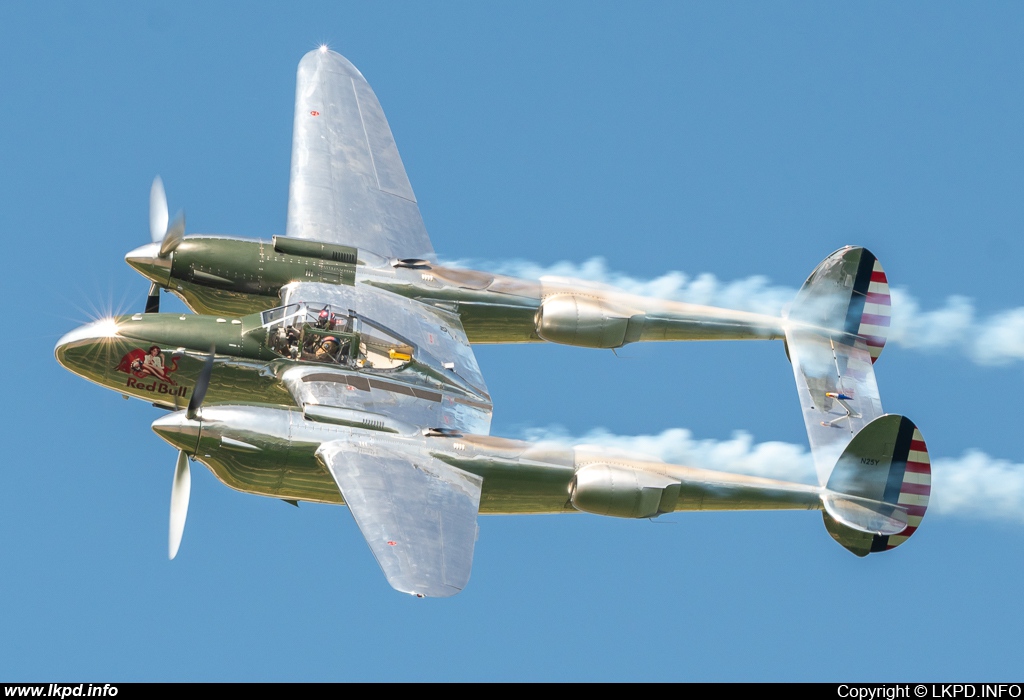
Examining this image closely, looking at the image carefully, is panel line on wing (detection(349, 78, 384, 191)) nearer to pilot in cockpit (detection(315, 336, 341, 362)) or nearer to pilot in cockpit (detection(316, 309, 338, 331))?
pilot in cockpit (detection(316, 309, 338, 331))

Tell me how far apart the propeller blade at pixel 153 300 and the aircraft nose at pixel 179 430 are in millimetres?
5600

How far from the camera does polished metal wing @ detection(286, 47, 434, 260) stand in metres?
39.9

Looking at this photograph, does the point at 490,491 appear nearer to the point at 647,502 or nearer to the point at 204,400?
the point at 647,502

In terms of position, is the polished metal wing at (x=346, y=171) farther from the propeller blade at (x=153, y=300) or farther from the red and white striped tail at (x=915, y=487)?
the red and white striped tail at (x=915, y=487)

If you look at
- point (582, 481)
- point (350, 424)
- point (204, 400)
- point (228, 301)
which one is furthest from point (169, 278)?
point (582, 481)

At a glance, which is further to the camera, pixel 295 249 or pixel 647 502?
pixel 295 249

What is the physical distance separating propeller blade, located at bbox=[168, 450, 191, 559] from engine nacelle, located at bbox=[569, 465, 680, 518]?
22.4 ft

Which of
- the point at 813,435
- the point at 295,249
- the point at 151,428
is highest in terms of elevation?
the point at 295,249

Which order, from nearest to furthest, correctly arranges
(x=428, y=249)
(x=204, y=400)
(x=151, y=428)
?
(x=151, y=428), (x=204, y=400), (x=428, y=249)

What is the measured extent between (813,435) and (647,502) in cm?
493

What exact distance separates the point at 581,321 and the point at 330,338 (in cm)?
573

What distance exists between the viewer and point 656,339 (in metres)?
39.8

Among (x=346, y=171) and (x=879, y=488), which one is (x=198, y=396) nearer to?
(x=346, y=171)

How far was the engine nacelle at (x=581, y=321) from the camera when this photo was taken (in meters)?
38.9
